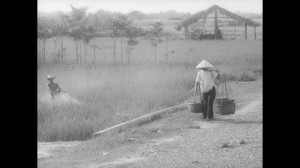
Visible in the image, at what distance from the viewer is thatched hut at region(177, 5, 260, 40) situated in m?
10.2

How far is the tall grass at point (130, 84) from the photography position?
10070mm

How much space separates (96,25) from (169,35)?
125 centimetres

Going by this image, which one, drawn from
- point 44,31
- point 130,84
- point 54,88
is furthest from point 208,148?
point 44,31

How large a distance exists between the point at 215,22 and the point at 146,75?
1446 mm

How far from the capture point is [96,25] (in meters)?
10.4

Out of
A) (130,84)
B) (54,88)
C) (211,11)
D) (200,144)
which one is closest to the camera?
(200,144)

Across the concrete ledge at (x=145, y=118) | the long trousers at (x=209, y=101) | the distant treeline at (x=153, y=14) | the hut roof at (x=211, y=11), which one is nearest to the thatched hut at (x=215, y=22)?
the hut roof at (x=211, y=11)

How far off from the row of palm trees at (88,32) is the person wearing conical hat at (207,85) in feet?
3.00

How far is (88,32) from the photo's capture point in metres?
10.5

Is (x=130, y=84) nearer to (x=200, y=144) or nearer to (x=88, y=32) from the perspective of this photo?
(x=88, y=32)

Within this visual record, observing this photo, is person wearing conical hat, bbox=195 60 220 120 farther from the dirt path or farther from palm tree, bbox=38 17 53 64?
palm tree, bbox=38 17 53 64

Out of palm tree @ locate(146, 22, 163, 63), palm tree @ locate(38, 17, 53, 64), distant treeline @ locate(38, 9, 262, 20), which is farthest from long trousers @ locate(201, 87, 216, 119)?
palm tree @ locate(38, 17, 53, 64)
